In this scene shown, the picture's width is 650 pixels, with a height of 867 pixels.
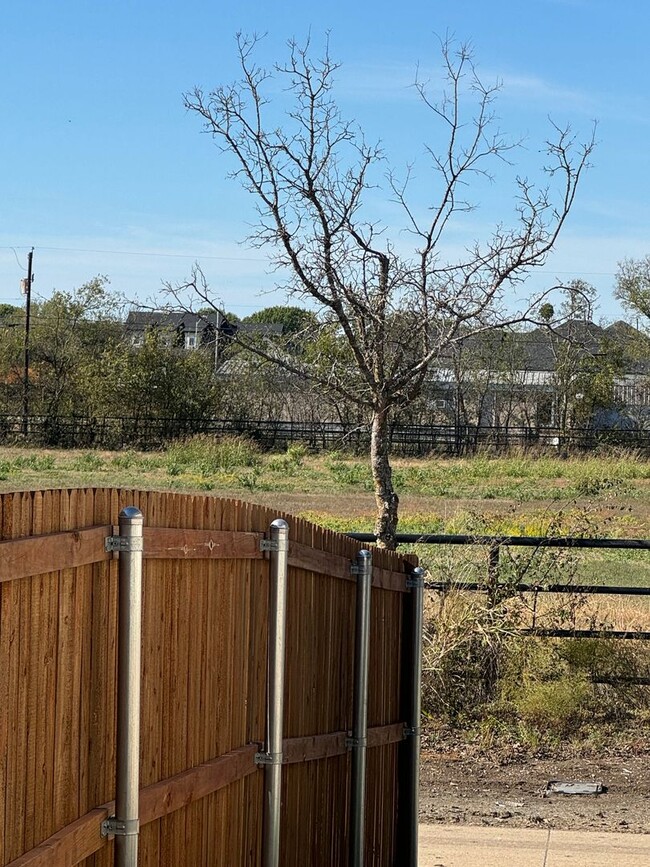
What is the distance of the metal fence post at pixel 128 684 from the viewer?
3.18 m

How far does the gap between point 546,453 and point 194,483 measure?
16.0m

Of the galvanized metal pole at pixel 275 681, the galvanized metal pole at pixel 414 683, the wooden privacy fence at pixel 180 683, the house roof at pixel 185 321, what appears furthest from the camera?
the house roof at pixel 185 321

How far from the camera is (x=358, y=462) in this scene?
40094 mm

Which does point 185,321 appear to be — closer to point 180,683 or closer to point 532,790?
point 532,790

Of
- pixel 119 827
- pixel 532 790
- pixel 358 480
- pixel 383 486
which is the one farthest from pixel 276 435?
pixel 119 827

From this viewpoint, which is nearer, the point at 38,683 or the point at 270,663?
the point at 38,683

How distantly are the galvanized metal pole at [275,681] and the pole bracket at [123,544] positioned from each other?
3.90 ft

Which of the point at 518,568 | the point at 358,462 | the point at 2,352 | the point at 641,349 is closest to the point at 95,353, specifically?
the point at 2,352

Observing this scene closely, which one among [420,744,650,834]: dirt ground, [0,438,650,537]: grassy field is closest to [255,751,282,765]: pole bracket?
[420,744,650,834]: dirt ground

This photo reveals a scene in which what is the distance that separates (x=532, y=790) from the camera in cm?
805

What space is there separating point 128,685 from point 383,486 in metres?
7.35

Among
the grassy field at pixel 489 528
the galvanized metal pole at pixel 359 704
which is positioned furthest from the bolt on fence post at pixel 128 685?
the grassy field at pixel 489 528

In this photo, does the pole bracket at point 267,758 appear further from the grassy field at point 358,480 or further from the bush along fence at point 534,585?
the grassy field at point 358,480

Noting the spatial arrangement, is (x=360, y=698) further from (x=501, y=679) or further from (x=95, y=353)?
(x=95, y=353)
